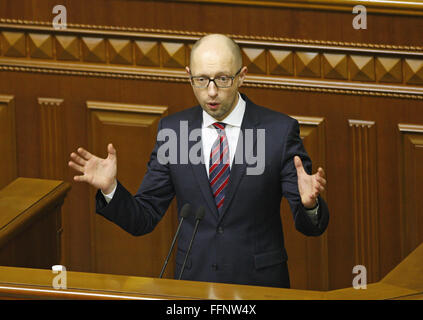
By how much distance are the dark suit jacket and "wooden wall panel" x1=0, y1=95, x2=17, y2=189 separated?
1204 millimetres

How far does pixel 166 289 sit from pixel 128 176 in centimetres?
152

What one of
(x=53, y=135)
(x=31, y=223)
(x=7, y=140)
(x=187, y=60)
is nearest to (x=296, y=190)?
(x=31, y=223)

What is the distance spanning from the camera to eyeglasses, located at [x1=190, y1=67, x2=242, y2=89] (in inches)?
99.5

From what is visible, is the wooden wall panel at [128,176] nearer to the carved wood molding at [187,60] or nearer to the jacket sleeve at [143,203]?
the carved wood molding at [187,60]

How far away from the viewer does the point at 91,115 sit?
363 centimetres

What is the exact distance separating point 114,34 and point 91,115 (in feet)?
0.93

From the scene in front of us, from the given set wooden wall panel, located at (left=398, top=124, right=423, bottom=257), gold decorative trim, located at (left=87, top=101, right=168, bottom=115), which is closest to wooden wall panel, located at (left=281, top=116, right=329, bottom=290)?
wooden wall panel, located at (left=398, top=124, right=423, bottom=257)

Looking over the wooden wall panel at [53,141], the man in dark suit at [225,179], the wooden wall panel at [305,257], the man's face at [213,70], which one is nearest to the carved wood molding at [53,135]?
the wooden wall panel at [53,141]

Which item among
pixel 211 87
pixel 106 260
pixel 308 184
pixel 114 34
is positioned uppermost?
pixel 114 34

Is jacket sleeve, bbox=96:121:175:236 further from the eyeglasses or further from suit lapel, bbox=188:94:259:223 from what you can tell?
the eyeglasses

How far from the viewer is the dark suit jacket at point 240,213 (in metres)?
2.58

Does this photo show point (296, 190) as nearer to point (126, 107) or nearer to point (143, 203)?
point (143, 203)
